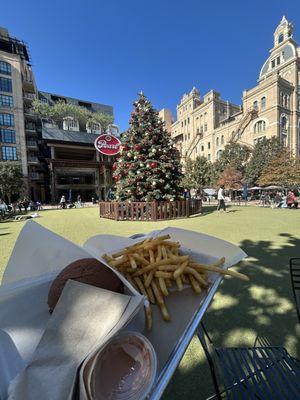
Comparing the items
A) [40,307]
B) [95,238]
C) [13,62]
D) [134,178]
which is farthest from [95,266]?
[13,62]

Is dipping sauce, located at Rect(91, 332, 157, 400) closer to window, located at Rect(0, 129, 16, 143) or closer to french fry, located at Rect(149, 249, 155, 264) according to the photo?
french fry, located at Rect(149, 249, 155, 264)

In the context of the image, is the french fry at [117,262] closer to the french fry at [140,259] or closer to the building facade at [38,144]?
the french fry at [140,259]

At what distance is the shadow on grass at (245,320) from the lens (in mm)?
1972

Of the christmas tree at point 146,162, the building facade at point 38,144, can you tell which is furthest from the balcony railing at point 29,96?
the christmas tree at point 146,162

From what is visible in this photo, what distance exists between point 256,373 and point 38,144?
5416 centimetres

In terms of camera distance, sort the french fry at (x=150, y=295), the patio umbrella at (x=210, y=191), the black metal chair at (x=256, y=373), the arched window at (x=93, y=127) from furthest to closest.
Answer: the arched window at (x=93, y=127), the patio umbrella at (x=210, y=191), the black metal chair at (x=256, y=373), the french fry at (x=150, y=295)

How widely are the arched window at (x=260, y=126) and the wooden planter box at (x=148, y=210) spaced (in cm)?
4096

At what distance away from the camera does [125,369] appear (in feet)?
2.86

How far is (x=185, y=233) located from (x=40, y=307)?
1155 millimetres

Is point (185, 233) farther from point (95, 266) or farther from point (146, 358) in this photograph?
point (146, 358)

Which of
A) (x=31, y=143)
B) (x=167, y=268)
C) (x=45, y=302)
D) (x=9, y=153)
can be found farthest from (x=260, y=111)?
(x=45, y=302)

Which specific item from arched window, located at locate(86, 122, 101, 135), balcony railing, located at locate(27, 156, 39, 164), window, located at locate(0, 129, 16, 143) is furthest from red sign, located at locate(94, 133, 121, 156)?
arched window, located at locate(86, 122, 101, 135)

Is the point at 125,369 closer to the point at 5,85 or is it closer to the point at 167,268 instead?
the point at 167,268

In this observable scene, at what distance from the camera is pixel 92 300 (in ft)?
2.93
